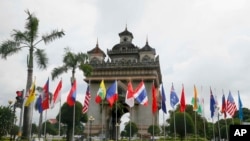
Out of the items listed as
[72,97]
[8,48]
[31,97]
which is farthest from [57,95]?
[8,48]

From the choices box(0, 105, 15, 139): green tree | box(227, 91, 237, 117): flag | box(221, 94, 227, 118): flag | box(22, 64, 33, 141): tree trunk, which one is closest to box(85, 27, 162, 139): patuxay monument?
box(0, 105, 15, 139): green tree

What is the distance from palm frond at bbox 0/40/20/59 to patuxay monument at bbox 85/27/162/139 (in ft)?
95.4

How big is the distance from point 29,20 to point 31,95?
7198mm

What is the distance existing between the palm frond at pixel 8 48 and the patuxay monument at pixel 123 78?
29.1 meters

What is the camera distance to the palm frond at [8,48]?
25.8 m

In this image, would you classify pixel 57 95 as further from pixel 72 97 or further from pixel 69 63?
pixel 69 63

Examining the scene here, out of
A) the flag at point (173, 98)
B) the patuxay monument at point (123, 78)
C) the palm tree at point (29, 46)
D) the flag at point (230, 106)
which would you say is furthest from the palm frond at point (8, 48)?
the patuxay monument at point (123, 78)

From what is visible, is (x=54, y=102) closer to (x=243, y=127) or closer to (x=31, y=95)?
(x=31, y=95)

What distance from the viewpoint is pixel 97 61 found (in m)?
62.5

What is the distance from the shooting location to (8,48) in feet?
85.0

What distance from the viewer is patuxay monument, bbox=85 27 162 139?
184 feet

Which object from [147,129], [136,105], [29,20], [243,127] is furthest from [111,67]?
[243,127]

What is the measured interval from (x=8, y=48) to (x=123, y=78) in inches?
1336

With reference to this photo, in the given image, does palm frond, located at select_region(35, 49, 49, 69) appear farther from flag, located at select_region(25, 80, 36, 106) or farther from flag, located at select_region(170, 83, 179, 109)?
flag, located at select_region(170, 83, 179, 109)
